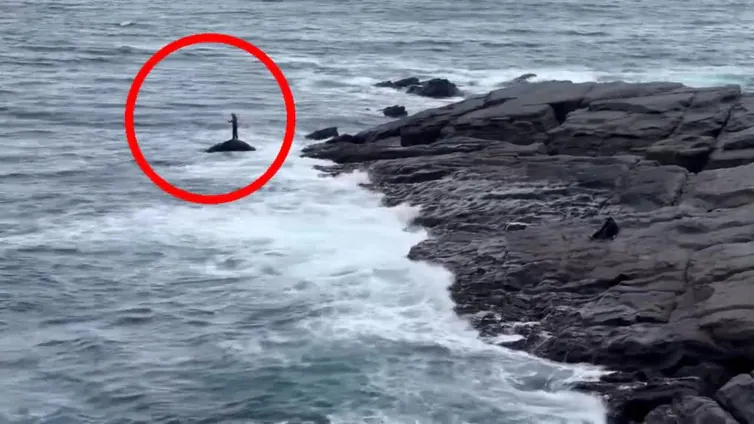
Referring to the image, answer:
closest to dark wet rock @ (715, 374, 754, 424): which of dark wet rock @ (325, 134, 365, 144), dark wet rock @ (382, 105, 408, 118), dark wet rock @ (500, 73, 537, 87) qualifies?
dark wet rock @ (325, 134, 365, 144)

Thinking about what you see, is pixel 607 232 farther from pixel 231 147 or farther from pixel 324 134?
pixel 231 147

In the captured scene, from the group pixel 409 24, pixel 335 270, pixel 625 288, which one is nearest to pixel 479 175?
pixel 335 270

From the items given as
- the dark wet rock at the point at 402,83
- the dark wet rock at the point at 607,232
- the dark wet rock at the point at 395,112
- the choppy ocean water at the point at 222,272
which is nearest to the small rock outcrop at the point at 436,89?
the dark wet rock at the point at 402,83

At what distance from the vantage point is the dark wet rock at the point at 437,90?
46594 mm

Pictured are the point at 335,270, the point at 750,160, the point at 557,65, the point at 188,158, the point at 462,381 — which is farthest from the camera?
the point at 557,65

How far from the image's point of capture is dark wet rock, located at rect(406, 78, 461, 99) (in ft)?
153

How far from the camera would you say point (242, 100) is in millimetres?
46469

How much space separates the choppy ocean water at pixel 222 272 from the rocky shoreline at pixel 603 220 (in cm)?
89

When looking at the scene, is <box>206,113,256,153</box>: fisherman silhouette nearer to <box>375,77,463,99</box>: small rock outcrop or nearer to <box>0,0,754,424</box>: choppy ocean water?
<box>0,0,754,424</box>: choppy ocean water

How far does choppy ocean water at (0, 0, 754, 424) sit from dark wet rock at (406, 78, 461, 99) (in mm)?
946

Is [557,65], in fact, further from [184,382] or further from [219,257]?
[184,382]

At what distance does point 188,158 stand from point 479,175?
1107cm

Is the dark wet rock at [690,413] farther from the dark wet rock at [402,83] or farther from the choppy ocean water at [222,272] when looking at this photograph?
the dark wet rock at [402,83]

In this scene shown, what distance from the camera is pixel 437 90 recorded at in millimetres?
46625
